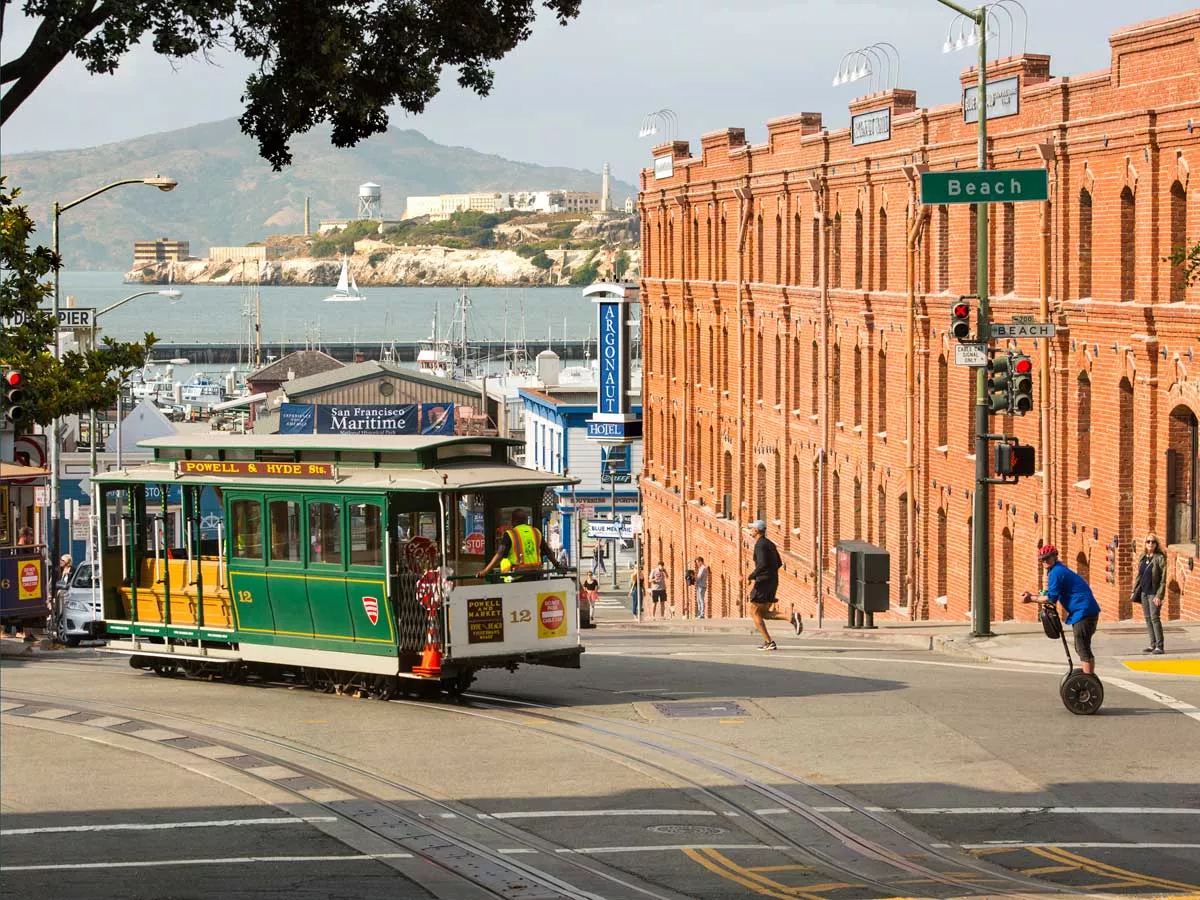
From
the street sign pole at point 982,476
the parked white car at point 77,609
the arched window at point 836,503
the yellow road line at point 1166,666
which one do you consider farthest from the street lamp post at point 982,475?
the arched window at point 836,503

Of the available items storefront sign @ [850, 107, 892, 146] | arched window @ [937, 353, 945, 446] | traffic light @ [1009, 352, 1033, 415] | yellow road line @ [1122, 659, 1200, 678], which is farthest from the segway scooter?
storefront sign @ [850, 107, 892, 146]

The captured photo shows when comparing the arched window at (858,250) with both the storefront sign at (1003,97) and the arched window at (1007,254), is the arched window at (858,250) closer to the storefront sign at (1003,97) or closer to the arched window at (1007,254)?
the storefront sign at (1003,97)

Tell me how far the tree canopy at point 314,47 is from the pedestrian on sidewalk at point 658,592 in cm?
5087

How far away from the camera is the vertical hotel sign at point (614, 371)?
76250 mm

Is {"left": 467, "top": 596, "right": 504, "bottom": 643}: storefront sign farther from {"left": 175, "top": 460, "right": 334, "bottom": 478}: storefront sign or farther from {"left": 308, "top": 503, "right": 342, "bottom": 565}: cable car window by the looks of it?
{"left": 175, "top": 460, "right": 334, "bottom": 478}: storefront sign

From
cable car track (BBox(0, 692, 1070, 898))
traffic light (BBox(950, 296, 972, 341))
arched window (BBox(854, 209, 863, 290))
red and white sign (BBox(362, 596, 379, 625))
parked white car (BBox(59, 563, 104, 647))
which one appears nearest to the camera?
cable car track (BBox(0, 692, 1070, 898))

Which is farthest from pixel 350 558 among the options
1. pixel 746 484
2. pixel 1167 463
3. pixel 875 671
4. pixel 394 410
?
pixel 394 410

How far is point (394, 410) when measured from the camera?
8275cm

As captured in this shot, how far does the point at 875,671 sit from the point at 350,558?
6986mm

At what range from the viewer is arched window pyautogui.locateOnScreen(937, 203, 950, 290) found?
143 ft

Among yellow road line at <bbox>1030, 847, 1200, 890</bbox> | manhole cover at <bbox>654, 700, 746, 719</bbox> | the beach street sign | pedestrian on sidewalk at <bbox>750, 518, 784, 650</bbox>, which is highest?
the beach street sign

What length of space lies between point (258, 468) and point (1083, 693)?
10.0 metres

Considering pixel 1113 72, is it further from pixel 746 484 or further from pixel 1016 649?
pixel 746 484

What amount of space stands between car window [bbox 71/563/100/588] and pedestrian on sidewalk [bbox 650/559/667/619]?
26244 mm
